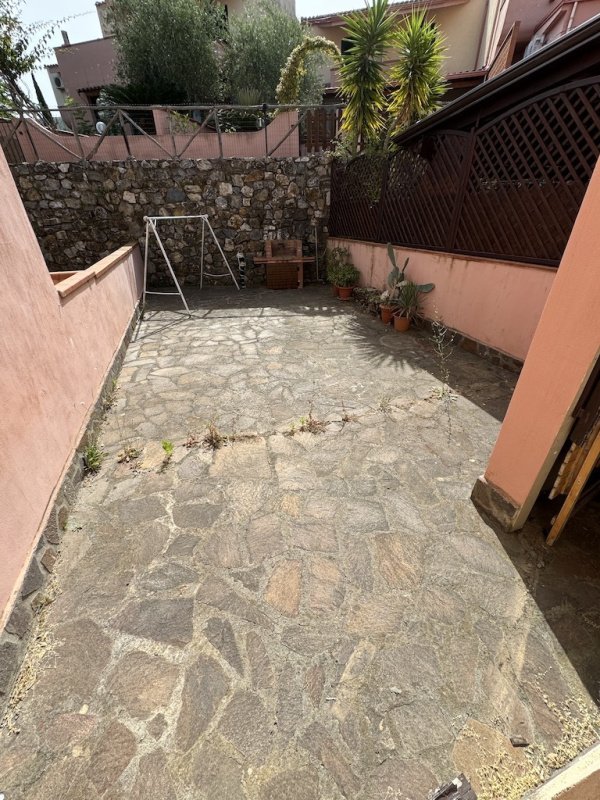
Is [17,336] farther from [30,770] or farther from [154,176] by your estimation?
[154,176]

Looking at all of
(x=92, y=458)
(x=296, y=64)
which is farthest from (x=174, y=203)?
(x=92, y=458)

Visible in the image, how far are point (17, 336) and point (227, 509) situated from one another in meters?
1.77

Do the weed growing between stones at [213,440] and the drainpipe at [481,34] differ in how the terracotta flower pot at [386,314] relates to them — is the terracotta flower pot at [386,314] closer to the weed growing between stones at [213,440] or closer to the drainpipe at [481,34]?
the weed growing between stones at [213,440]

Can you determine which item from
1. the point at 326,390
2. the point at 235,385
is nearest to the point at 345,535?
the point at 326,390

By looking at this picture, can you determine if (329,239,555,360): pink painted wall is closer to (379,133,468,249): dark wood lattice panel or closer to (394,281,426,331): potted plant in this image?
(394,281,426,331): potted plant

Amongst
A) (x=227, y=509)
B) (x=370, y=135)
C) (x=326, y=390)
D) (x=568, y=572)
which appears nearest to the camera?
(x=568, y=572)

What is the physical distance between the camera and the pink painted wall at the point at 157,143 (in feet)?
26.7

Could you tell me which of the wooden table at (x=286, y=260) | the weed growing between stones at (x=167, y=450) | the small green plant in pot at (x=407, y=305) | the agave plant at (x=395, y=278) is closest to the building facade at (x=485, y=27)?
the wooden table at (x=286, y=260)

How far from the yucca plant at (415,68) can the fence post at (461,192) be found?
84.7 inches

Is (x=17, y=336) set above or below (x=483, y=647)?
above

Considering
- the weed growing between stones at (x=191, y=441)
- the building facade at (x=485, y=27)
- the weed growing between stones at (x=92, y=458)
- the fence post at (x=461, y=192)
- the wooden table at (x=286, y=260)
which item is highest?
the building facade at (x=485, y=27)

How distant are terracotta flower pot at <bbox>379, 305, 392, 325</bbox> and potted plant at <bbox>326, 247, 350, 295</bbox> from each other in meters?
1.91

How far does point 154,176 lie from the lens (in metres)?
7.79

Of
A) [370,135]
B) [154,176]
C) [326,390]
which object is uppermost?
[370,135]
